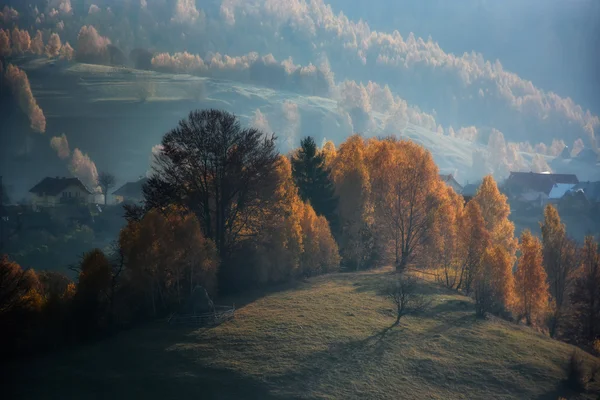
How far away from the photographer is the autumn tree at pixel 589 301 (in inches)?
1896

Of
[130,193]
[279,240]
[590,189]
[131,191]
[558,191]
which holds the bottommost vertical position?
[279,240]

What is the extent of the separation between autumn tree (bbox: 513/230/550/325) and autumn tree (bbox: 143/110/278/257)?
26549mm

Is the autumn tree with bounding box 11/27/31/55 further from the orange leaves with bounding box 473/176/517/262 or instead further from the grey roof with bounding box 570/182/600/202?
the grey roof with bounding box 570/182/600/202

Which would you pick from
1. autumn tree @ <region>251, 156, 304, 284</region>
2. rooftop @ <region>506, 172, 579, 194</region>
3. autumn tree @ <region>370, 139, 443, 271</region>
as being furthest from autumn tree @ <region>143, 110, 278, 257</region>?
rooftop @ <region>506, 172, 579, 194</region>

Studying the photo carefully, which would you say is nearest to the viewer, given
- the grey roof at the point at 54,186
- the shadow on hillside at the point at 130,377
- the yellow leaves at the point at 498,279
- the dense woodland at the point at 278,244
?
the shadow on hillside at the point at 130,377

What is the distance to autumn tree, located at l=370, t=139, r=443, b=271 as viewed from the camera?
60.9m

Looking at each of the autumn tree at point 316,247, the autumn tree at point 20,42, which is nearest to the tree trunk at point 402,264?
the autumn tree at point 316,247

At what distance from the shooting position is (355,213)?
62.1 metres

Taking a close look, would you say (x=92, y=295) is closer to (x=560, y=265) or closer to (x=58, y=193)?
A: (x=560, y=265)

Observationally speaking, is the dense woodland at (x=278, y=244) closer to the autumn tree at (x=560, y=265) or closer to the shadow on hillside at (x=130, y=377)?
the autumn tree at (x=560, y=265)

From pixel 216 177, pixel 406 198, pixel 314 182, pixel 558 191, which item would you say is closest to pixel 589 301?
pixel 406 198

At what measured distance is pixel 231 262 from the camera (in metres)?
45.6

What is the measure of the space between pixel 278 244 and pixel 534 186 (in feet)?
336

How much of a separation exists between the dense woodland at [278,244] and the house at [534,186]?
59265 millimetres
